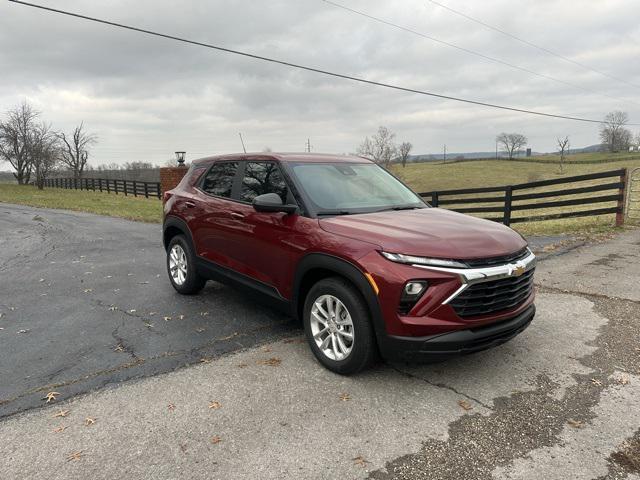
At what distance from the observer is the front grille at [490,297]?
3.17 metres

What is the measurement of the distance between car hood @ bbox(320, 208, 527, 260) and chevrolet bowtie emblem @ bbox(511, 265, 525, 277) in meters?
0.13

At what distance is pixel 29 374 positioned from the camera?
3.76 metres

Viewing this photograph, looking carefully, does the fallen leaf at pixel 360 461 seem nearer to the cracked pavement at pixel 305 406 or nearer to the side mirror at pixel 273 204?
the cracked pavement at pixel 305 406

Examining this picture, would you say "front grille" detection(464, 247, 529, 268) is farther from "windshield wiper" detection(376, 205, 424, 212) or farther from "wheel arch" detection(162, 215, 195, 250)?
"wheel arch" detection(162, 215, 195, 250)

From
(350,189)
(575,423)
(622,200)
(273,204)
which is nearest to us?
(575,423)

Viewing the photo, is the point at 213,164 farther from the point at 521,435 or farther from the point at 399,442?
the point at 521,435

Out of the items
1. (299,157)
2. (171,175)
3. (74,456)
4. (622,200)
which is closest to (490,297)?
(299,157)

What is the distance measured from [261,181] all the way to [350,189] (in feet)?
2.98

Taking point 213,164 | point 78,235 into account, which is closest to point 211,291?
point 213,164

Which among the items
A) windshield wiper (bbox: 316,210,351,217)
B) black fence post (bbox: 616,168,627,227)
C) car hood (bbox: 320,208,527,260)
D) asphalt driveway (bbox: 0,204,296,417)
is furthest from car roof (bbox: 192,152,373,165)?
black fence post (bbox: 616,168,627,227)

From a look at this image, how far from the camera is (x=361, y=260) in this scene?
3.33 metres

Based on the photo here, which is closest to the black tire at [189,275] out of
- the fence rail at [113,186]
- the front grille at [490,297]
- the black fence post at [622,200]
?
the front grille at [490,297]

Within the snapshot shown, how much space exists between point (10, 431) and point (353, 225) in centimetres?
274

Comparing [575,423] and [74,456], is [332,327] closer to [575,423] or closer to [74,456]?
[575,423]
